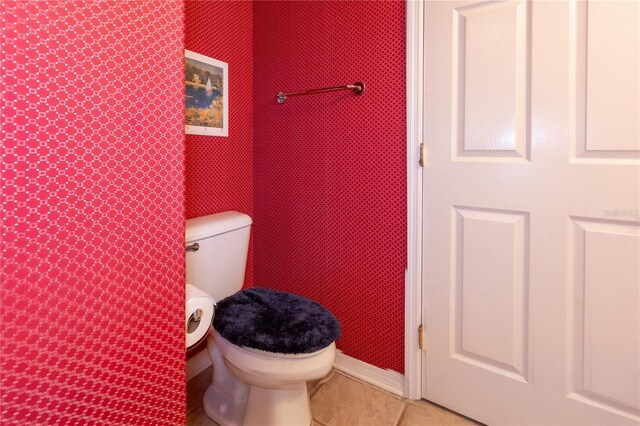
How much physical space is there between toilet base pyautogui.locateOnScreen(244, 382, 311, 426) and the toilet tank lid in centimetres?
60

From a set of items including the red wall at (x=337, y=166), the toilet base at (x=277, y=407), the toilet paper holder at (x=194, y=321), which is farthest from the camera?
the red wall at (x=337, y=166)

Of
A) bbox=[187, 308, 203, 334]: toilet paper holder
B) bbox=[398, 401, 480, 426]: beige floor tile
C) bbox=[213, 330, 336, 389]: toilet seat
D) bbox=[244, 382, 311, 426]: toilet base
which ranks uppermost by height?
bbox=[187, 308, 203, 334]: toilet paper holder

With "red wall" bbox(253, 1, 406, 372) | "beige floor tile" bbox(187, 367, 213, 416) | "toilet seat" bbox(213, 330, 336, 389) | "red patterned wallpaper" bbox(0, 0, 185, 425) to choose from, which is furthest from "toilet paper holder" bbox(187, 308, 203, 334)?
"red wall" bbox(253, 1, 406, 372)

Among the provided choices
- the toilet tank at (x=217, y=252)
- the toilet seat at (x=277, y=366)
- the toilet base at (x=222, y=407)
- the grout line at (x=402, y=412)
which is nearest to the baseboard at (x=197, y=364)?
the toilet base at (x=222, y=407)

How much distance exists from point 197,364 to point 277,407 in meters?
0.61

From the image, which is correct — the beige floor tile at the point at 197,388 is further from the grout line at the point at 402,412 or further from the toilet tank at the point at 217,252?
the grout line at the point at 402,412

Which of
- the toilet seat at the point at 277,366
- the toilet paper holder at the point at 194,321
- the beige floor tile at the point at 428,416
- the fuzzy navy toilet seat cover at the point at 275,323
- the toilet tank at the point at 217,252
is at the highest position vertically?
the toilet tank at the point at 217,252

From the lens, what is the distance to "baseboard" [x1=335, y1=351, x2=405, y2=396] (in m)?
1.65

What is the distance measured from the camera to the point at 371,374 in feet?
5.68

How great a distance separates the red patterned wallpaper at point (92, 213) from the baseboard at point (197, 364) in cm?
76

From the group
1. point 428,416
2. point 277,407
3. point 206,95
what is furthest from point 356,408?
point 206,95

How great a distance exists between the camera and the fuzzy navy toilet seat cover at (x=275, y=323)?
122cm

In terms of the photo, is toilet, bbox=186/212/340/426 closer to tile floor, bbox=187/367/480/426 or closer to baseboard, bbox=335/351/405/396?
tile floor, bbox=187/367/480/426

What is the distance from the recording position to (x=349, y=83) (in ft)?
5.53
